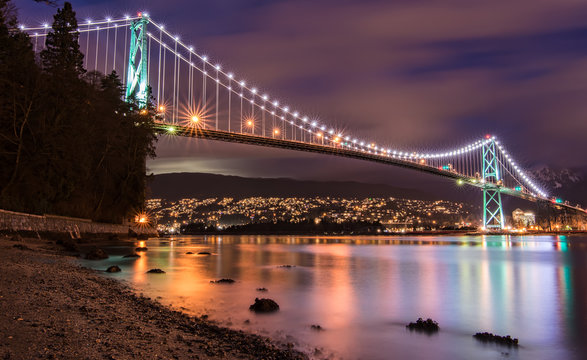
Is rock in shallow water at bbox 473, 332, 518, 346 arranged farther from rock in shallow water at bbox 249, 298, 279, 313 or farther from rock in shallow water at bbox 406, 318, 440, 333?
rock in shallow water at bbox 249, 298, 279, 313

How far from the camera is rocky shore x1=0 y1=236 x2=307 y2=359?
3528mm

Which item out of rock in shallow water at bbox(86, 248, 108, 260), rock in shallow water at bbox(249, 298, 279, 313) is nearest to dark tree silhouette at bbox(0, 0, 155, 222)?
rock in shallow water at bbox(86, 248, 108, 260)

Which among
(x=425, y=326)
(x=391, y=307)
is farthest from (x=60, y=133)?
(x=425, y=326)

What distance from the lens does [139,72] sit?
107 feet

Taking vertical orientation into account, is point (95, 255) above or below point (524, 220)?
below

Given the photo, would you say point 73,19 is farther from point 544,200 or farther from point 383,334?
point 544,200

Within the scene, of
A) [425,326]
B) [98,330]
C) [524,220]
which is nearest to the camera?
[98,330]

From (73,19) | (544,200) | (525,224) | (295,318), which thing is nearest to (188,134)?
(73,19)

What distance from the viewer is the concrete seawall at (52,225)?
1619 cm

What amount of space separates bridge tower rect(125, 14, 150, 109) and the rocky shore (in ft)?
88.0

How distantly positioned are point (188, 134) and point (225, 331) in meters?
31.2

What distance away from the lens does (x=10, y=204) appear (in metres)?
A: 17.0

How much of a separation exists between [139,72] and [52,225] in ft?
50.8

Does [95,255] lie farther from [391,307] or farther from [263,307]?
[391,307]
